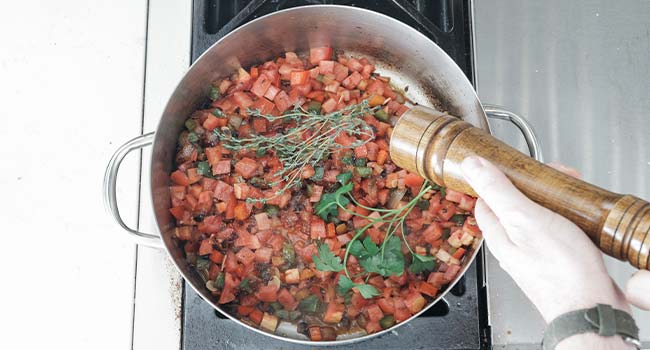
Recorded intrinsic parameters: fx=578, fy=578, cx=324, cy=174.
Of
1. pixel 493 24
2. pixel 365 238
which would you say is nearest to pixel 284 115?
pixel 365 238

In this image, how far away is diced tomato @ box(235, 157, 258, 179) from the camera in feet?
4.38

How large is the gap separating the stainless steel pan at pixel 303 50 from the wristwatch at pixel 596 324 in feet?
1.36

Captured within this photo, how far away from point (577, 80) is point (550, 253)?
867mm

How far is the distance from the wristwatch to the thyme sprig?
63 centimetres

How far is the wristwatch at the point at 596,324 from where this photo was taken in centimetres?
75

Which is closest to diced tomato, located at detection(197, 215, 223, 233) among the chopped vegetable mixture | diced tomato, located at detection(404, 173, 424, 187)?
the chopped vegetable mixture

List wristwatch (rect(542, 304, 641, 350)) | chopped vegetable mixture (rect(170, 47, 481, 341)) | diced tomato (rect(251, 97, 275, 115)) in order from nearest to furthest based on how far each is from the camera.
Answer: wristwatch (rect(542, 304, 641, 350))
chopped vegetable mixture (rect(170, 47, 481, 341))
diced tomato (rect(251, 97, 275, 115))

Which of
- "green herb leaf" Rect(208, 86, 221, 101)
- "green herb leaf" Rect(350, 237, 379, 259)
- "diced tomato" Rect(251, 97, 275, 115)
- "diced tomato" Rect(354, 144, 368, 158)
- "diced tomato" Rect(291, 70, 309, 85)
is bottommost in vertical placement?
"green herb leaf" Rect(350, 237, 379, 259)

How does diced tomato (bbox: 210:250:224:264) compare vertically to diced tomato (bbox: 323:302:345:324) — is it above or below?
above

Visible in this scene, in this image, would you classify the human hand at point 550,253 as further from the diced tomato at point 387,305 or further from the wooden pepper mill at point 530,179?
the diced tomato at point 387,305

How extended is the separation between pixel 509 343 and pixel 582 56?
0.76 metres

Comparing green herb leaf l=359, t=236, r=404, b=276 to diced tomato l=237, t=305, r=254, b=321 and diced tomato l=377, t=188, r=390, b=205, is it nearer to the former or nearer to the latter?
diced tomato l=377, t=188, r=390, b=205

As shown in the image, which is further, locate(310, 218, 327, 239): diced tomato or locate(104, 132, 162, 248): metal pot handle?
locate(310, 218, 327, 239): diced tomato

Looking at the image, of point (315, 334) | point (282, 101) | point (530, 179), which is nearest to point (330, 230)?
point (315, 334)
